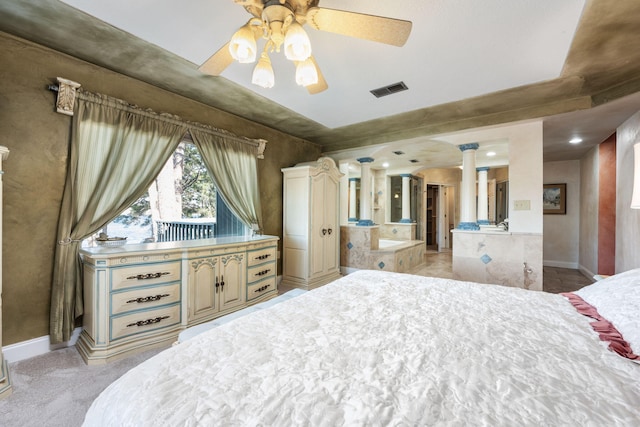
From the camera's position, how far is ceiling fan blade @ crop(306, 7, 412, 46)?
4.20ft

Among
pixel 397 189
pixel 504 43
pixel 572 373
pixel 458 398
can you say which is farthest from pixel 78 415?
pixel 397 189

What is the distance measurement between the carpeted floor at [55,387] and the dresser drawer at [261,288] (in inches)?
40.9

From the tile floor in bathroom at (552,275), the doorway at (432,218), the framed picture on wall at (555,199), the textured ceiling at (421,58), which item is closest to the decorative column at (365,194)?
the textured ceiling at (421,58)

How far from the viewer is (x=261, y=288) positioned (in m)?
3.20

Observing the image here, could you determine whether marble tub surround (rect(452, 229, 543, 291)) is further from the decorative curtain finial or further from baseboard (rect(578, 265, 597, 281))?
the decorative curtain finial

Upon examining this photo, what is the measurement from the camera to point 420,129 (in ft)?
13.3

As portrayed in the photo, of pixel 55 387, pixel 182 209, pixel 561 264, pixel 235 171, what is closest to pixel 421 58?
pixel 235 171

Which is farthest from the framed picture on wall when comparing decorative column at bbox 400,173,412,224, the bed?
the bed

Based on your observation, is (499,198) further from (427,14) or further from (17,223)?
(17,223)

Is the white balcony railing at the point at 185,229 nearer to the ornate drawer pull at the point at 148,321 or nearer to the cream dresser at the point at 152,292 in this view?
the cream dresser at the point at 152,292

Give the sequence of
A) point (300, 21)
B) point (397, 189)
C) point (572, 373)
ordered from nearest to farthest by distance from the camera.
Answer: point (572, 373)
point (300, 21)
point (397, 189)

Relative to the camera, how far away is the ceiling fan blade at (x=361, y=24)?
4.20 feet

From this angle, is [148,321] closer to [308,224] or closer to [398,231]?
[308,224]

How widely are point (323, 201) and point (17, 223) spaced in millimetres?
3288
